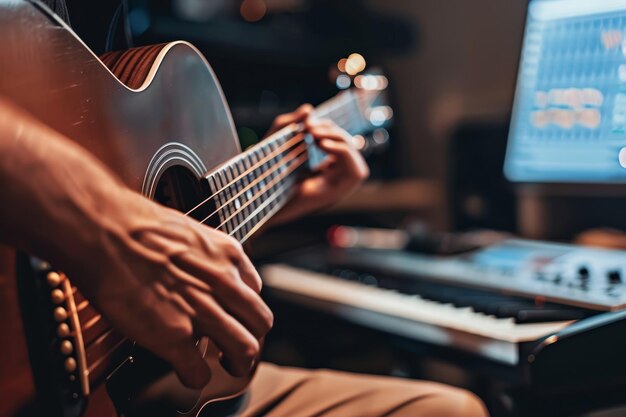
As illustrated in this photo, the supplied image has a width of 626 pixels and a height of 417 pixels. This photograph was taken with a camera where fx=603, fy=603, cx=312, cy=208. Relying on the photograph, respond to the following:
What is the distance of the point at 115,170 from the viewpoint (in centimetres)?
57

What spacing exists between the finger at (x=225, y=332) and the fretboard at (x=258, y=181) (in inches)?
7.1

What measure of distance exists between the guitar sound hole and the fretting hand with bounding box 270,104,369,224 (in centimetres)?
35

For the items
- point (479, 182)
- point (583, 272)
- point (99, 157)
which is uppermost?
point (99, 157)

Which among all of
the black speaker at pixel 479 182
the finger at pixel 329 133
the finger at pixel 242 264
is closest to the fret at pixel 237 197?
the finger at pixel 242 264

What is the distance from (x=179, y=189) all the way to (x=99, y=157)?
5.3 inches

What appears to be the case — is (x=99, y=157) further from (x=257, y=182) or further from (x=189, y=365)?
(x=257, y=182)

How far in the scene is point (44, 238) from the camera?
0.44 metres

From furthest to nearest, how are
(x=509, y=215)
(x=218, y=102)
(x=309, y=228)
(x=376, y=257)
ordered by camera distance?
1. (x=309, y=228)
2. (x=509, y=215)
3. (x=376, y=257)
4. (x=218, y=102)

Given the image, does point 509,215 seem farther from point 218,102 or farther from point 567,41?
point 218,102

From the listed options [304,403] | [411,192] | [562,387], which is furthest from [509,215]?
[304,403]

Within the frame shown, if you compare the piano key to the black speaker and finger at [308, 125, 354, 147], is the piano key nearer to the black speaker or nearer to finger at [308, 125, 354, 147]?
finger at [308, 125, 354, 147]

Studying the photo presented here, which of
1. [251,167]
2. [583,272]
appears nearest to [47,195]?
[251,167]

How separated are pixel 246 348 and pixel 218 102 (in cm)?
38

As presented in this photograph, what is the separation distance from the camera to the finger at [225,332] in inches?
19.7
